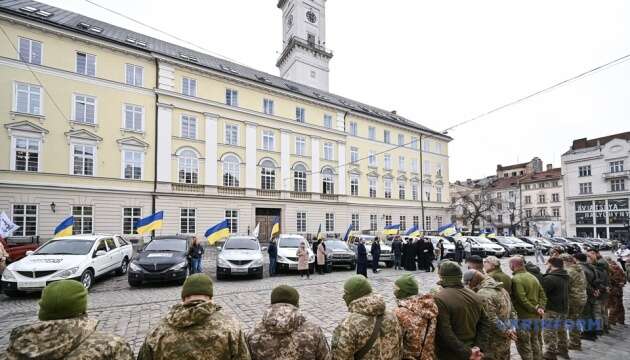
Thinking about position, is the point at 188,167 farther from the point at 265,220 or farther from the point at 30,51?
the point at 30,51

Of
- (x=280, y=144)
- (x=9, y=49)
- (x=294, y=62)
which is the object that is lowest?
(x=280, y=144)

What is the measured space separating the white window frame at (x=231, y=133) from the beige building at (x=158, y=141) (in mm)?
185

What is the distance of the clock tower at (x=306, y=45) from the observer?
4681 cm

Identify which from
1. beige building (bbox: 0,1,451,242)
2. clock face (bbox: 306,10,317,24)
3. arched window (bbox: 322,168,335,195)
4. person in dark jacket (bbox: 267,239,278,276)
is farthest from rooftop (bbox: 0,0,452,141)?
clock face (bbox: 306,10,317,24)

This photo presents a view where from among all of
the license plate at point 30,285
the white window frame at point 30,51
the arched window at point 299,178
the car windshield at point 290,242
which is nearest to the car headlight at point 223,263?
the car windshield at point 290,242

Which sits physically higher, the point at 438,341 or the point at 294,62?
the point at 294,62

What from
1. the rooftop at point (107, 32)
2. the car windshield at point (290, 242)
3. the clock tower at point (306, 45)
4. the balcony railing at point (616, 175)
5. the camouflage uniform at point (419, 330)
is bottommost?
the car windshield at point (290, 242)

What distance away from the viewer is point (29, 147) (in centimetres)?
2077

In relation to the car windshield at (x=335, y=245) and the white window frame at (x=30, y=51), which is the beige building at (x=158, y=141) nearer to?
the white window frame at (x=30, y=51)

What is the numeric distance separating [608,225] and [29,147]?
72432 millimetres

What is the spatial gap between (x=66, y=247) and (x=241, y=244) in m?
6.12

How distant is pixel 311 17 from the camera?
1943 inches

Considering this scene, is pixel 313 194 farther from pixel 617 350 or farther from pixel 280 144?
pixel 617 350

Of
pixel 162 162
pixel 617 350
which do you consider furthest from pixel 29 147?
pixel 617 350
